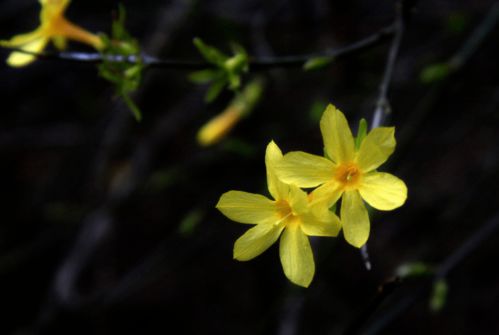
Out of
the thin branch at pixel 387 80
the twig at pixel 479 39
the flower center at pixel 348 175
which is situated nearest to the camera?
the flower center at pixel 348 175

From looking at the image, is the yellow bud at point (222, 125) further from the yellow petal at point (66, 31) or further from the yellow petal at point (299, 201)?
the yellow petal at point (299, 201)

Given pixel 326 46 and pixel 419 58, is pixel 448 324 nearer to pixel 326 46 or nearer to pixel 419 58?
pixel 419 58

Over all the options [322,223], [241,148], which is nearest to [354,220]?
[322,223]

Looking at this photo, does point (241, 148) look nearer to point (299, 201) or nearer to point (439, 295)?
point (439, 295)

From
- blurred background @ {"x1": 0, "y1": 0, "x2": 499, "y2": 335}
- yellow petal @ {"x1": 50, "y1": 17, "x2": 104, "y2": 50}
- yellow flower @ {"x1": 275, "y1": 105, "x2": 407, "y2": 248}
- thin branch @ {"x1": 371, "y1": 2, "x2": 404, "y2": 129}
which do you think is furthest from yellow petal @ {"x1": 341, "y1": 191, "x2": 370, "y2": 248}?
blurred background @ {"x1": 0, "y1": 0, "x2": 499, "y2": 335}

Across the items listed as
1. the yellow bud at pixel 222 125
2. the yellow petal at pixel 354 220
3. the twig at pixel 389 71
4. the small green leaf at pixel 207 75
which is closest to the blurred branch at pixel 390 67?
the twig at pixel 389 71

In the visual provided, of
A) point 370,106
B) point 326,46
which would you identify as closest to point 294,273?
point 370,106
